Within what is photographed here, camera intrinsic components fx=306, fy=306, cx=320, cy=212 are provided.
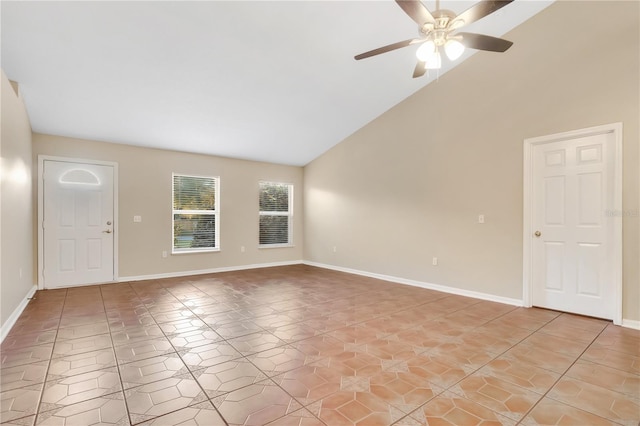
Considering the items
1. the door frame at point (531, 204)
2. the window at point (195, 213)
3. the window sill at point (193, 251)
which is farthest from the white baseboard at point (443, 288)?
the window at point (195, 213)

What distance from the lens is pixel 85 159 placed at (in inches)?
199

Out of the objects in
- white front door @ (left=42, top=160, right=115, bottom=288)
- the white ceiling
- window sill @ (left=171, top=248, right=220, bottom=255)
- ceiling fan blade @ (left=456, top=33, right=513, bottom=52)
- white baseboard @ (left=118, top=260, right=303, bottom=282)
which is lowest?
white baseboard @ (left=118, top=260, right=303, bottom=282)

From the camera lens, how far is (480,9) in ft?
7.00

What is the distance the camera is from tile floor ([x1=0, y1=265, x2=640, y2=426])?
179 cm

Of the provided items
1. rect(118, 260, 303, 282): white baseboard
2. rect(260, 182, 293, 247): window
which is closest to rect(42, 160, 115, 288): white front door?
rect(118, 260, 303, 282): white baseboard

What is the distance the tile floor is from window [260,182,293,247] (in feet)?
10.3

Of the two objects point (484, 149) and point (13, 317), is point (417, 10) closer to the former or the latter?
point (484, 149)

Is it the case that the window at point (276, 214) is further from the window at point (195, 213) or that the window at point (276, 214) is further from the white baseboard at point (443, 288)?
the white baseboard at point (443, 288)

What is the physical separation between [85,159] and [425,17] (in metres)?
5.47

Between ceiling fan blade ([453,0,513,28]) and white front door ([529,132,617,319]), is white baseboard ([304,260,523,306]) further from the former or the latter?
ceiling fan blade ([453,0,513,28])

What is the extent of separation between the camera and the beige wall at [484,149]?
333cm

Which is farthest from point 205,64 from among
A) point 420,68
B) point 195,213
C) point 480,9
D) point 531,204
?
point 531,204

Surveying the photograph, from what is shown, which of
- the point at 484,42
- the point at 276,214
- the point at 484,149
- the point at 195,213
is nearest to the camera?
the point at 484,42

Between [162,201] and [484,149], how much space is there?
552 centimetres
